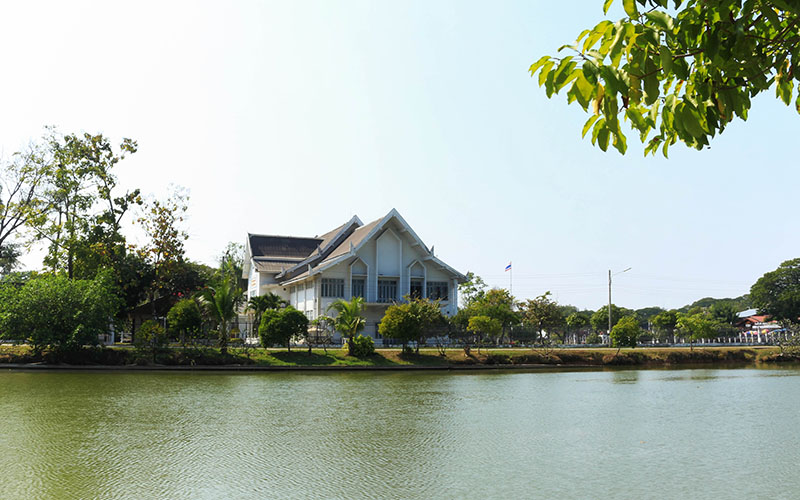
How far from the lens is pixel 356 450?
10.5m

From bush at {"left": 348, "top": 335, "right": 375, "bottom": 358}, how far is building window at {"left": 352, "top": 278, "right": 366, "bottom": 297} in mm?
8967

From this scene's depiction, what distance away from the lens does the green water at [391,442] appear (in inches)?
326

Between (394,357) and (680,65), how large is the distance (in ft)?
95.2

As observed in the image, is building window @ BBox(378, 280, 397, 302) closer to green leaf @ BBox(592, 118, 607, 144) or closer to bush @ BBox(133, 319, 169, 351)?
bush @ BBox(133, 319, 169, 351)

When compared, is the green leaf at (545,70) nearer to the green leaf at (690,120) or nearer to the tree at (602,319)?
the green leaf at (690,120)

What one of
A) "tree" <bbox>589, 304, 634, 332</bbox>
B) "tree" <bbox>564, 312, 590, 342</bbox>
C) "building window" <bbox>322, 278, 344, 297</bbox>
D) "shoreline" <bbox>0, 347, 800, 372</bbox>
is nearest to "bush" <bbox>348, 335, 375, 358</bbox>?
"shoreline" <bbox>0, 347, 800, 372</bbox>

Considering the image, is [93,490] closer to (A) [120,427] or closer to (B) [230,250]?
(A) [120,427]

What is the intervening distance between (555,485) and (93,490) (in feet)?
19.7

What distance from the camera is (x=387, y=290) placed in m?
40.5

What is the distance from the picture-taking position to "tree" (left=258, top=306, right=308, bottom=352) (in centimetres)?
2998

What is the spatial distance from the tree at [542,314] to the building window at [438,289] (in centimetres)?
626

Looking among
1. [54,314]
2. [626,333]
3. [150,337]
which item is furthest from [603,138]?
[626,333]

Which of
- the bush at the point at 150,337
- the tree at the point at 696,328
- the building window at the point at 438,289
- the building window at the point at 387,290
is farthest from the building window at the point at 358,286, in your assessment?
the tree at the point at 696,328

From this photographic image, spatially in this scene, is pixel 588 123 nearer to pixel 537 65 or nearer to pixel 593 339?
pixel 537 65
